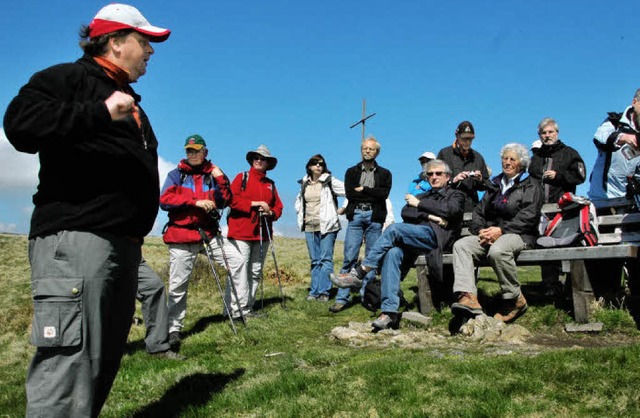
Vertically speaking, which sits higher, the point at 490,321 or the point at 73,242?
the point at 73,242

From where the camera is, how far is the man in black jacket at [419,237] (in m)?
8.52

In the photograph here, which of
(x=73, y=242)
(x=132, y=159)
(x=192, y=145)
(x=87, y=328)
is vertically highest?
(x=192, y=145)

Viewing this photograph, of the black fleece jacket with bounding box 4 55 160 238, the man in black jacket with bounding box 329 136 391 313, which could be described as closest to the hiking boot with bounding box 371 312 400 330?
the man in black jacket with bounding box 329 136 391 313

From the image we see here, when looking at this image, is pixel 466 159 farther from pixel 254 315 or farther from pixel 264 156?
pixel 254 315

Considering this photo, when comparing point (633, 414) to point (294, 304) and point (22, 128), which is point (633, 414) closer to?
point (22, 128)

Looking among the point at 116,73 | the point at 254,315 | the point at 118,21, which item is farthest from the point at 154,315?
the point at 118,21

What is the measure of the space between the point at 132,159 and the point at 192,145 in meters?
5.09

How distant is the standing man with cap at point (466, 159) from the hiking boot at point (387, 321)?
3.06 m

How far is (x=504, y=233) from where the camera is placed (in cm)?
838

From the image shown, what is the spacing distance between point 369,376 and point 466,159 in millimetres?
6346

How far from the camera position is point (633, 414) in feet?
13.1

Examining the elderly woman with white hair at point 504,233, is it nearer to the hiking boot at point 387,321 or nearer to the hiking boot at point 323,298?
the hiking boot at point 387,321

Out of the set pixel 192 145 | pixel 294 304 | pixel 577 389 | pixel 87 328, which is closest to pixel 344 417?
pixel 577 389

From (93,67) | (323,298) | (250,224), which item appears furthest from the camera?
(323,298)
